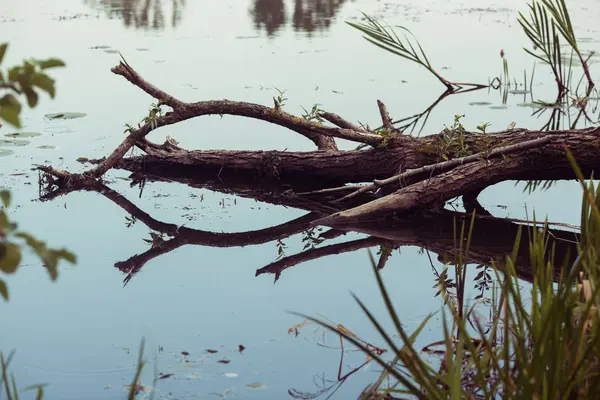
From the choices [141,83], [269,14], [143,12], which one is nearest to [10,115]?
[141,83]

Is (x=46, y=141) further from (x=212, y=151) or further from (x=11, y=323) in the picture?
(x=11, y=323)

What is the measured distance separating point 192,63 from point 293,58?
1.15m

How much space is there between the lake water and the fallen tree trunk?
8.4 inches

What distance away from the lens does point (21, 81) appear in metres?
1.30

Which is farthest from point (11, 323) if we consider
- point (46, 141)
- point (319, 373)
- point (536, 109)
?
point (536, 109)

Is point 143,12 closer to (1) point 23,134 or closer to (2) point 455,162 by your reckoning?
(1) point 23,134

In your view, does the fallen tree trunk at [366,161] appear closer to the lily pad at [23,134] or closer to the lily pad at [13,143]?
the lily pad at [13,143]

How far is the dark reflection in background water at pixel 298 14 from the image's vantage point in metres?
13.1

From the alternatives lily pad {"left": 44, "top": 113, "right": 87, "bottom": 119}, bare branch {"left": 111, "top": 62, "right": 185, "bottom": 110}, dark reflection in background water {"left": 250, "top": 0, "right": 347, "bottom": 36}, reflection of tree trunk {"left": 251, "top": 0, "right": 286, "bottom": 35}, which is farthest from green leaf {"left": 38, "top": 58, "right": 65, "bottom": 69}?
reflection of tree trunk {"left": 251, "top": 0, "right": 286, "bottom": 35}

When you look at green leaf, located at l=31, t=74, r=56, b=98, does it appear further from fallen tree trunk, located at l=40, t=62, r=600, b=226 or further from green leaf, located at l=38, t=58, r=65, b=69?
fallen tree trunk, located at l=40, t=62, r=600, b=226

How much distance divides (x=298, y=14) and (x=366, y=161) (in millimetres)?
10058

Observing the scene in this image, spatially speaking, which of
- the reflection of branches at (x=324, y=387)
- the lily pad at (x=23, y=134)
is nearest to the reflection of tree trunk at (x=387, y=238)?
the reflection of branches at (x=324, y=387)

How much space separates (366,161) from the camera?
5.20 meters

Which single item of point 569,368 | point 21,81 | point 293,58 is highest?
point 21,81
